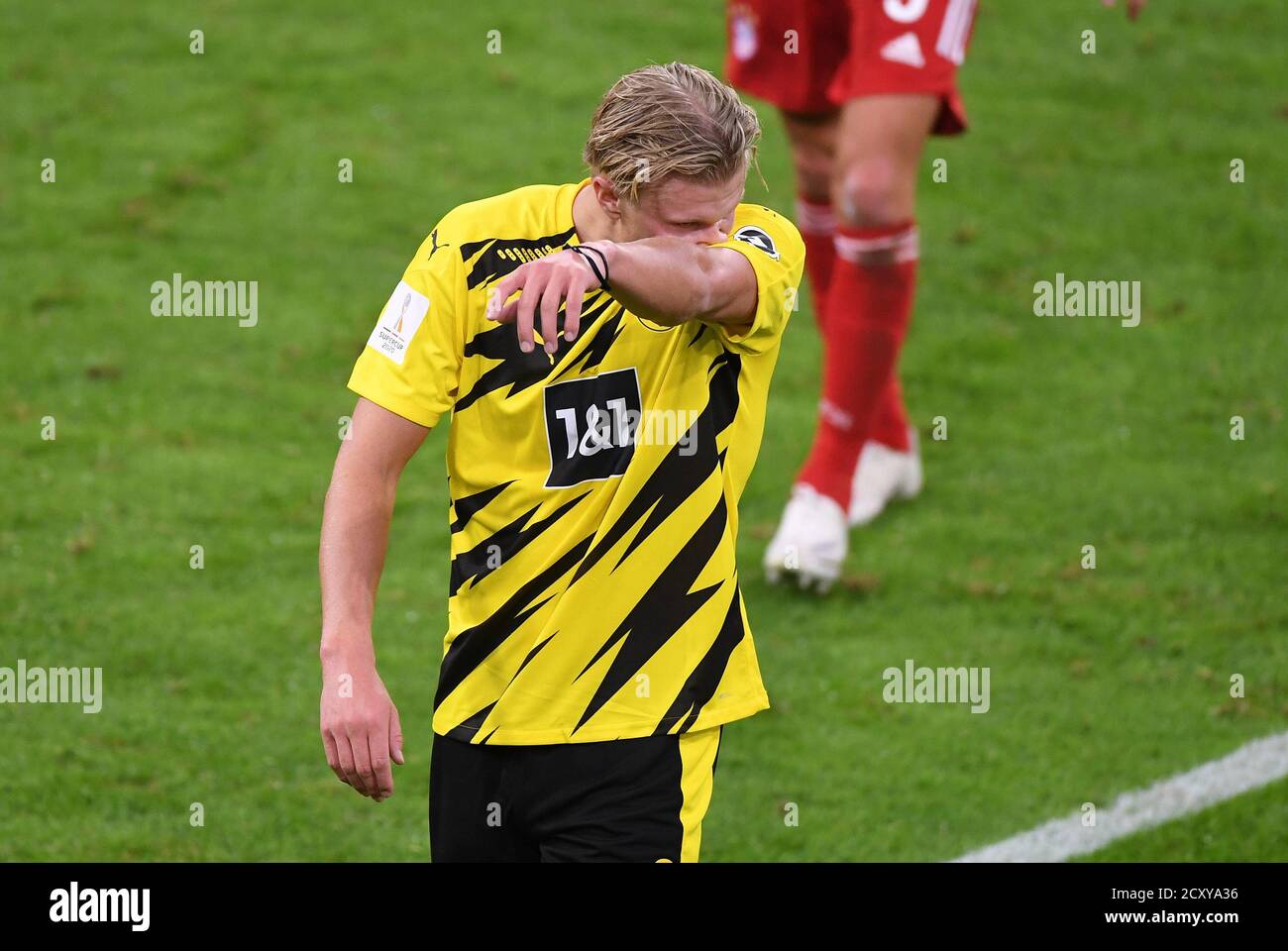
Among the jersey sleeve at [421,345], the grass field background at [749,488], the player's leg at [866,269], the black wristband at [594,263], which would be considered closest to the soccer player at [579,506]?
the jersey sleeve at [421,345]

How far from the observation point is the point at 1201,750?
4.45m

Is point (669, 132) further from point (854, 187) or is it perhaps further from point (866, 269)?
point (866, 269)

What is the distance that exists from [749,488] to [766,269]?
3.38 metres

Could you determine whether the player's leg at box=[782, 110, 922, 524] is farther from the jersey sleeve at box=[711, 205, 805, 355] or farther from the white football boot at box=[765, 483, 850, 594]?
the jersey sleeve at box=[711, 205, 805, 355]

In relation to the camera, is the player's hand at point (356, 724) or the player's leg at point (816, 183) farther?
the player's leg at point (816, 183)

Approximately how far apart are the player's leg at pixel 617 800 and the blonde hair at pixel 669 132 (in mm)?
911

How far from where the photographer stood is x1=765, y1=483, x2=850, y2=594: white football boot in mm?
5168

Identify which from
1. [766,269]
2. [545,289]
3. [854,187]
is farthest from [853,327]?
[545,289]

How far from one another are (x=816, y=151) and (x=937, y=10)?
82 centimetres

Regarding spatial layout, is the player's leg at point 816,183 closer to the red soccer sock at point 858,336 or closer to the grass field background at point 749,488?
the red soccer sock at point 858,336

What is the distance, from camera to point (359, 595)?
8.57ft

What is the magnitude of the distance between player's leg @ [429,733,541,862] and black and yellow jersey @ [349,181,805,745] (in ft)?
0.16

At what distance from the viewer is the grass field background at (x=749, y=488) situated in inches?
170
